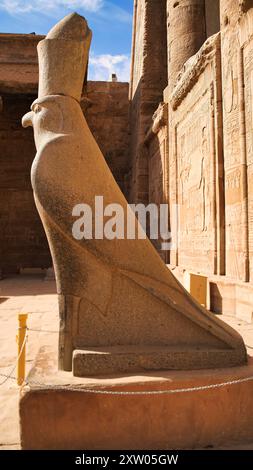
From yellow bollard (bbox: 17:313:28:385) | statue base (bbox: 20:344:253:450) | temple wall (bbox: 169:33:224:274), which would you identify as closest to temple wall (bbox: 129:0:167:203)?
temple wall (bbox: 169:33:224:274)

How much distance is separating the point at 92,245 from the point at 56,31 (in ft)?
5.05

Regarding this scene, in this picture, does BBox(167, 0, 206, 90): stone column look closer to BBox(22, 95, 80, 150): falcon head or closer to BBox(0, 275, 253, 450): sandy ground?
BBox(0, 275, 253, 450): sandy ground

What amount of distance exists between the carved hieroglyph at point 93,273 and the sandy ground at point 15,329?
2.13ft

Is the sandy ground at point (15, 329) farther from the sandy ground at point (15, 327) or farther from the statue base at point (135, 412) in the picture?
the statue base at point (135, 412)

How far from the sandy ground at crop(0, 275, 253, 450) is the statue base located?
0.22m

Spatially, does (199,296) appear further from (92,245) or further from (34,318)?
(92,245)

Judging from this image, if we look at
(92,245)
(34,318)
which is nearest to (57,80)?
(92,245)

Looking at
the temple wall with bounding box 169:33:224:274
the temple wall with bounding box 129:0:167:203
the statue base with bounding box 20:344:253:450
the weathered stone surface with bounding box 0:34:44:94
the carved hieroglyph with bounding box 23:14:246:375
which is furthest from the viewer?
the temple wall with bounding box 129:0:167:203

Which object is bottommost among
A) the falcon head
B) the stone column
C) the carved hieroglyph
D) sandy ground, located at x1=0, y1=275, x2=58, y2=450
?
sandy ground, located at x1=0, y1=275, x2=58, y2=450

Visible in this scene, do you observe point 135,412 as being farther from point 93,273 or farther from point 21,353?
point 21,353

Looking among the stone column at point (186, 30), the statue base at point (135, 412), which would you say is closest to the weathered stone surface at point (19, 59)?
the stone column at point (186, 30)

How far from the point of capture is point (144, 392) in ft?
7.15

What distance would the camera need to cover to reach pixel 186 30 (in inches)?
365

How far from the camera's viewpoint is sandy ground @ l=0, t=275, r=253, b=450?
8.64 ft
